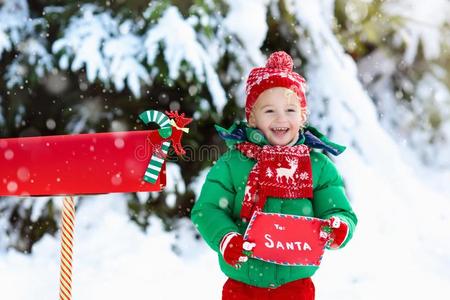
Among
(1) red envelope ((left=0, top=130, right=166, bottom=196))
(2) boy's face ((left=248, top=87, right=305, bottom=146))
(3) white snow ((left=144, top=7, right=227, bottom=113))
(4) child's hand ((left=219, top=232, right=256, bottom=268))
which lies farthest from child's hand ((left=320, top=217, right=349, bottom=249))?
(3) white snow ((left=144, top=7, right=227, bottom=113))

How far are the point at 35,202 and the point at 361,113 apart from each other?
237 cm

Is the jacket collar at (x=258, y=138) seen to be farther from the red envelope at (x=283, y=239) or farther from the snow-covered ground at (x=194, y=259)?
the snow-covered ground at (x=194, y=259)

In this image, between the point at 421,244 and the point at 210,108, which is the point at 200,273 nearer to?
the point at 210,108

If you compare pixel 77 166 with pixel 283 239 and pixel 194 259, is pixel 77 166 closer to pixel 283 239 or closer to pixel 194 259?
pixel 283 239

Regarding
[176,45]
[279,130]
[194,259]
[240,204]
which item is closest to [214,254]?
[194,259]

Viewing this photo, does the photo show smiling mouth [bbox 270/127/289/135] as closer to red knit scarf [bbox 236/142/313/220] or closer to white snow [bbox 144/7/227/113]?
red knit scarf [bbox 236/142/313/220]

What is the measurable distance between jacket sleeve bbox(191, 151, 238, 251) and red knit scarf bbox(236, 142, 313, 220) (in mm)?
86

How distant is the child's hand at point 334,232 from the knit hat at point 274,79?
0.52m

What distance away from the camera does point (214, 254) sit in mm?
4699

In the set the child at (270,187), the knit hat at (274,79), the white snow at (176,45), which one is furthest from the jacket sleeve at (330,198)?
the white snow at (176,45)

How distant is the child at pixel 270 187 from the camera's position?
2689 millimetres

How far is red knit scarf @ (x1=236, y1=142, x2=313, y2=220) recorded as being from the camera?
2.70 meters

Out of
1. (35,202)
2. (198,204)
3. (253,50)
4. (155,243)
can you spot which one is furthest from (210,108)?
(198,204)

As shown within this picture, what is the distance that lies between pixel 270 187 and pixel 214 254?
2098mm
